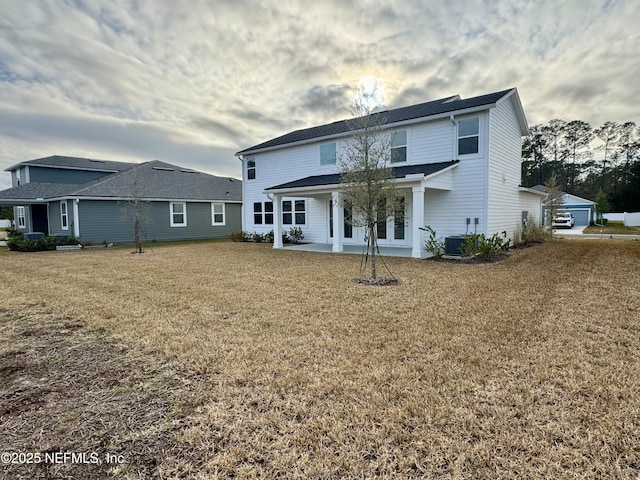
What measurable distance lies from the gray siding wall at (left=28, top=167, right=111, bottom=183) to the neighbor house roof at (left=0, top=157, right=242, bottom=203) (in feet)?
2.19

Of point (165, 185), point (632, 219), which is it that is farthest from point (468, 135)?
point (632, 219)

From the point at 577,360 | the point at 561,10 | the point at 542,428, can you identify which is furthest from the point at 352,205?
the point at 561,10

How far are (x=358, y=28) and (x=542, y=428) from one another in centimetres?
1196

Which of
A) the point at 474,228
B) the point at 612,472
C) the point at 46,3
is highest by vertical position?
the point at 46,3

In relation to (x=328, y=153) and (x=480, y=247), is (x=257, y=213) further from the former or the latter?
(x=480, y=247)

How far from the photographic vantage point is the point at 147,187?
21.3m

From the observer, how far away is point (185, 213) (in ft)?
73.7

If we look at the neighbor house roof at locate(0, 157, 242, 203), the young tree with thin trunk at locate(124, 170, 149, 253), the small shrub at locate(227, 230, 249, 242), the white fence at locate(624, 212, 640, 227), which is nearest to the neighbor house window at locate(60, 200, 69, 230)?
the neighbor house roof at locate(0, 157, 242, 203)

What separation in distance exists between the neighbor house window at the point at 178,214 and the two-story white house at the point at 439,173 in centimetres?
929

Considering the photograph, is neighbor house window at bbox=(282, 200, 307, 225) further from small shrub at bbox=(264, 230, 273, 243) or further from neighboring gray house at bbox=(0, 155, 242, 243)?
neighboring gray house at bbox=(0, 155, 242, 243)

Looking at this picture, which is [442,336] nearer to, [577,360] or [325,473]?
[577,360]

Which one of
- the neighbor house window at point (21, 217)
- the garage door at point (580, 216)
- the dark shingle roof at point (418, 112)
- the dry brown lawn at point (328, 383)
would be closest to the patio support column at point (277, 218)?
the dark shingle roof at point (418, 112)

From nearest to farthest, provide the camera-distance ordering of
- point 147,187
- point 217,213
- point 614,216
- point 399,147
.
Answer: point 399,147 → point 147,187 → point 217,213 → point 614,216

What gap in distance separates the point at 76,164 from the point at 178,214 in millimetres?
8662
